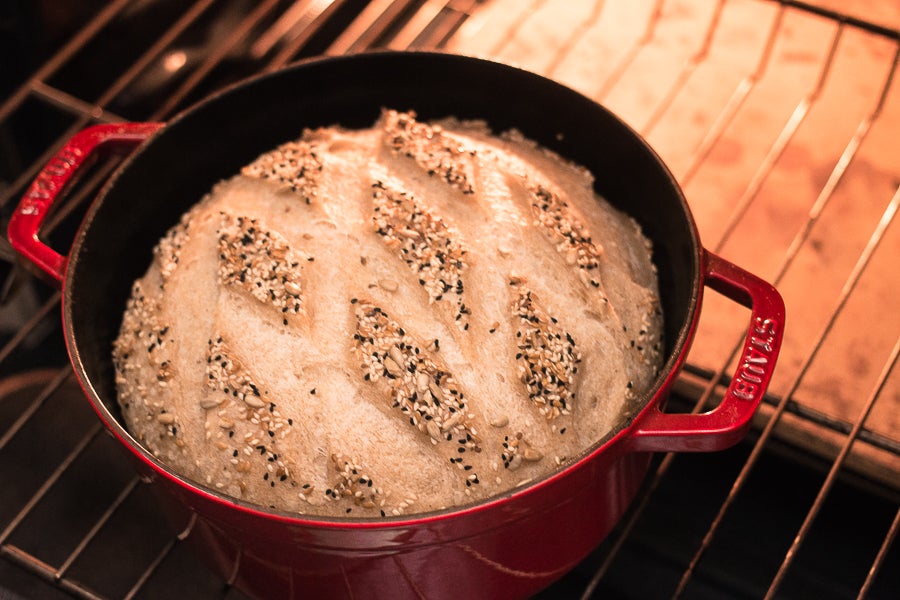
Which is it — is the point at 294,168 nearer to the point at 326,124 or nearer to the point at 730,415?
the point at 326,124

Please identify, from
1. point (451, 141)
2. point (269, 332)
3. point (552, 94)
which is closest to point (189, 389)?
point (269, 332)

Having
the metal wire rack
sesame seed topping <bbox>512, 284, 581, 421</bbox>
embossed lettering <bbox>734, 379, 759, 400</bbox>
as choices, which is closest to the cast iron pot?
embossed lettering <bbox>734, 379, 759, 400</bbox>

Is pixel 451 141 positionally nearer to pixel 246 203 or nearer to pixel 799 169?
pixel 246 203

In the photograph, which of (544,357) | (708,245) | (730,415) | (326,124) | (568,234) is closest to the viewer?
(730,415)

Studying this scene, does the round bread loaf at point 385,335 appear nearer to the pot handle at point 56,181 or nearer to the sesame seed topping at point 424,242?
the sesame seed topping at point 424,242

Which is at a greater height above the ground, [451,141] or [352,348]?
[451,141]

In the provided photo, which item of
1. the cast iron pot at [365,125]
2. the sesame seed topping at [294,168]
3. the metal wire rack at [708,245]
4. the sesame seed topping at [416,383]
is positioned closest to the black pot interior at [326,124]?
the cast iron pot at [365,125]

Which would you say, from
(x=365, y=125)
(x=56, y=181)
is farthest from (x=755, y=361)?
(x=56, y=181)
